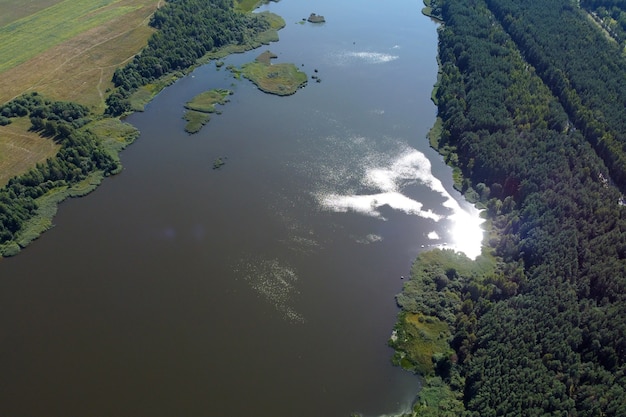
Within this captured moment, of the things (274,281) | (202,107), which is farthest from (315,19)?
(274,281)

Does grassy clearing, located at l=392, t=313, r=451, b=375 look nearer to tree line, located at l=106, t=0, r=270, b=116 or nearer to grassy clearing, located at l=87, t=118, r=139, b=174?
grassy clearing, located at l=87, t=118, r=139, b=174

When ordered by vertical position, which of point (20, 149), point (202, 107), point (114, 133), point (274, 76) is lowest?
point (114, 133)

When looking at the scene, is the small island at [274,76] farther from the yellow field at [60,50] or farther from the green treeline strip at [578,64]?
the green treeline strip at [578,64]

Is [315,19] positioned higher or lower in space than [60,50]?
lower

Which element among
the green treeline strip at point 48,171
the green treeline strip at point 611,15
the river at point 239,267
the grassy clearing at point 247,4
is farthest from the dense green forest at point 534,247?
the grassy clearing at point 247,4

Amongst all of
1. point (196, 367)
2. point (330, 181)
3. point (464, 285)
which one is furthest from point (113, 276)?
point (464, 285)

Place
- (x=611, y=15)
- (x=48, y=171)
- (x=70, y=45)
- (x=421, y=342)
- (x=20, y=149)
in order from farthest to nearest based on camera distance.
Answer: (x=611, y=15), (x=70, y=45), (x=20, y=149), (x=48, y=171), (x=421, y=342)

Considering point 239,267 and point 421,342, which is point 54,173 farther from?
point 421,342
